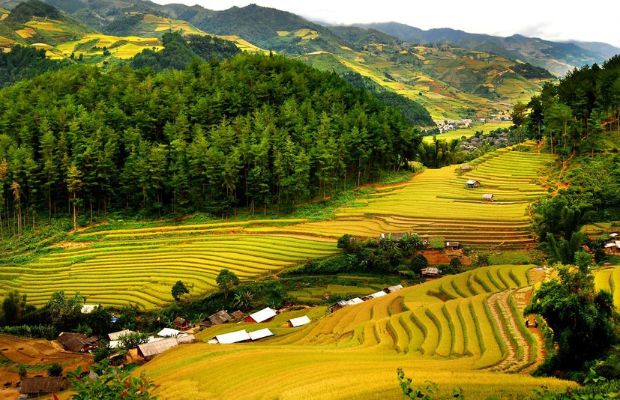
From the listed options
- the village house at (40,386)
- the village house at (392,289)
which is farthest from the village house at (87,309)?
the village house at (392,289)

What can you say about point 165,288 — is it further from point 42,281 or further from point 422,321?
point 422,321

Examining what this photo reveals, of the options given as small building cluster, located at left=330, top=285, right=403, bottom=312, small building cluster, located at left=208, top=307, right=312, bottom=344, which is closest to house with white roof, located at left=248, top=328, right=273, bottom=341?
small building cluster, located at left=208, top=307, right=312, bottom=344

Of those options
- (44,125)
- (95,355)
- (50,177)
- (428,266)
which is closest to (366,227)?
(428,266)

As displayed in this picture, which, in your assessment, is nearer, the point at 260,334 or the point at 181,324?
the point at 260,334

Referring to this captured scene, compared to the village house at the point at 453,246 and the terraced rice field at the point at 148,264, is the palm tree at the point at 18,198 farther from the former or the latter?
the village house at the point at 453,246

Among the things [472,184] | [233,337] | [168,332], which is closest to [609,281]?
[233,337]

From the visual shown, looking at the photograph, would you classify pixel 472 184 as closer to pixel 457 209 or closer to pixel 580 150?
pixel 457 209

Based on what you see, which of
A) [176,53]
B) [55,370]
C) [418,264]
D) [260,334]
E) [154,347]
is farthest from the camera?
[176,53]
